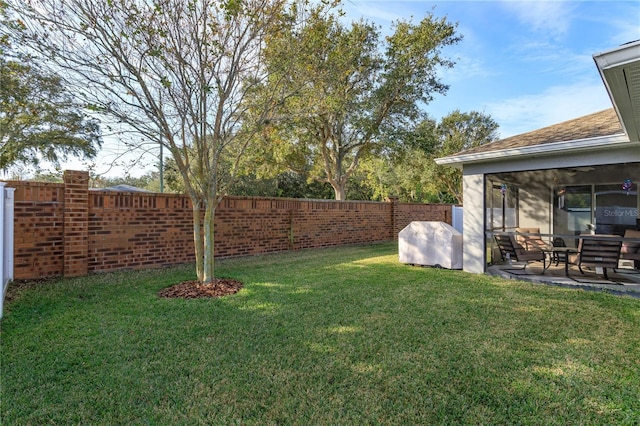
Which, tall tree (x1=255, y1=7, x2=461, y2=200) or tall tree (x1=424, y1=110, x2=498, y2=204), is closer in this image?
tall tree (x1=255, y1=7, x2=461, y2=200)

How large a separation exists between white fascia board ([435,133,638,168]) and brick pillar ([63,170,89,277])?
7563 millimetres

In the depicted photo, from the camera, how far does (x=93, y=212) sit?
21.0 ft

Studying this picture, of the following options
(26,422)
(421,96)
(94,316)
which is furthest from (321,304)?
(421,96)

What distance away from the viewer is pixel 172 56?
5.35 metres

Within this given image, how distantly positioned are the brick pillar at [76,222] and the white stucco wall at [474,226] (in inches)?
313

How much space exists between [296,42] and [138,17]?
8.39 feet

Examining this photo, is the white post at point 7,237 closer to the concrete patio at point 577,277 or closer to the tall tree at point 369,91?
the tall tree at point 369,91

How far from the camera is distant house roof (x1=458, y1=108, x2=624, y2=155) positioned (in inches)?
229

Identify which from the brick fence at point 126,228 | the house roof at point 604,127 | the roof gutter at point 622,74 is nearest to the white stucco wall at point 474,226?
the house roof at point 604,127

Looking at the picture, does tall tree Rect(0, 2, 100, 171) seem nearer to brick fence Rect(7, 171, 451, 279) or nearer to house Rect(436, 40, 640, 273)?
brick fence Rect(7, 171, 451, 279)

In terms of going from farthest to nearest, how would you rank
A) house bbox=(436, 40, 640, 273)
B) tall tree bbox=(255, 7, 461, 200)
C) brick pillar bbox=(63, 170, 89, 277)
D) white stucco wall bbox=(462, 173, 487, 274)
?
tall tree bbox=(255, 7, 461, 200) < white stucco wall bbox=(462, 173, 487, 274) < brick pillar bbox=(63, 170, 89, 277) < house bbox=(436, 40, 640, 273)

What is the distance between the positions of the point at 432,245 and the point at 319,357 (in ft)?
18.4

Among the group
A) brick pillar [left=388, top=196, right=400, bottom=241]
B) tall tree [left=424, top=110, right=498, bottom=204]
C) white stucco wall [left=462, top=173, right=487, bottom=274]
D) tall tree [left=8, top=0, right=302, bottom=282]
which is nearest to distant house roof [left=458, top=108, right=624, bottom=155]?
white stucco wall [left=462, top=173, right=487, bottom=274]

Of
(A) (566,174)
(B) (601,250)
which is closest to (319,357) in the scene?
(B) (601,250)
